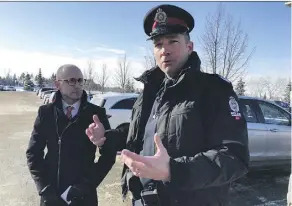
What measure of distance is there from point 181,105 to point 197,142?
0.65 ft

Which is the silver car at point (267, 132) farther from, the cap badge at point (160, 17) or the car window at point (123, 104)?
the cap badge at point (160, 17)

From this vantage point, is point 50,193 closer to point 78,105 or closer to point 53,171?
point 53,171

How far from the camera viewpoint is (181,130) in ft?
4.67

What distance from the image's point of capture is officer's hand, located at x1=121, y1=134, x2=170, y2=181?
1.17 meters

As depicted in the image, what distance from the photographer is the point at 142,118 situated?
5.86ft

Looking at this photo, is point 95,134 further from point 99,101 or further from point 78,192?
point 99,101

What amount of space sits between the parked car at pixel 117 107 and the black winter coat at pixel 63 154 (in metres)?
5.27

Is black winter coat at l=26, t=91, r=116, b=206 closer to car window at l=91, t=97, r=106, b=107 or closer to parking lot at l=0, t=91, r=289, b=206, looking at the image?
parking lot at l=0, t=91, r=289, b=206

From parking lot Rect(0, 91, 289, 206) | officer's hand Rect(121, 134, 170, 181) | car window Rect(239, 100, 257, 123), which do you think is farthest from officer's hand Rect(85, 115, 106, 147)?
car window Rect(239, 100, 257, 123)

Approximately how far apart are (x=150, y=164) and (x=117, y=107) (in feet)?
22.8

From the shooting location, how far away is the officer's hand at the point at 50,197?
94.1 inches

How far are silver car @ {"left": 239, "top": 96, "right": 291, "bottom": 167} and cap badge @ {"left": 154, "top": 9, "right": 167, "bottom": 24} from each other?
4.49 m

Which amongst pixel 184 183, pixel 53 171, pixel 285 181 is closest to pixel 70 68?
pixel 53 171

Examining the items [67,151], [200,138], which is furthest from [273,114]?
[200,138]
